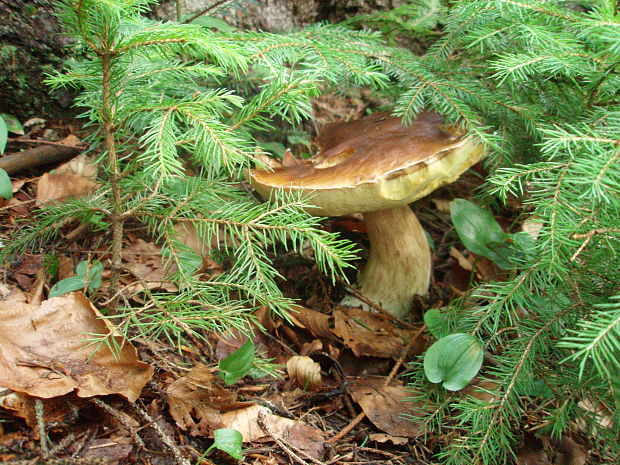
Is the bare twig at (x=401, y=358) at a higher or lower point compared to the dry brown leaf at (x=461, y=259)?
lower

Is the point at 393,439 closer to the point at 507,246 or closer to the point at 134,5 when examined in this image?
the point at 507,246

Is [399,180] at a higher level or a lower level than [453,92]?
lower

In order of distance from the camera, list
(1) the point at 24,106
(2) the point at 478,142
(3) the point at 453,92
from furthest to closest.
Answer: (1) the point at 24,106 < (3) the point at 453,92 < (2) the point at 478,142

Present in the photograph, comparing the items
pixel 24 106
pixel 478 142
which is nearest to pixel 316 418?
pixel 478 142

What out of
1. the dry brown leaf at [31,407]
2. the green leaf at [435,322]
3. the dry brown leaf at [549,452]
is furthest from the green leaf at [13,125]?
the dry brown leaf at [549,452]

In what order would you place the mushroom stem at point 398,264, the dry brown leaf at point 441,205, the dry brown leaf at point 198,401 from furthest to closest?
the dry brown leaf at point 441,205
the mushroom stem at point 398,264
the dry brown leaf at point 198,401

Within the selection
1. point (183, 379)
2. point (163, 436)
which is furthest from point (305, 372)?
point (163, 436)

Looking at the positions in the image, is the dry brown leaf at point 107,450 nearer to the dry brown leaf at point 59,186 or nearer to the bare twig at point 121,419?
the bare twig at point 121,419

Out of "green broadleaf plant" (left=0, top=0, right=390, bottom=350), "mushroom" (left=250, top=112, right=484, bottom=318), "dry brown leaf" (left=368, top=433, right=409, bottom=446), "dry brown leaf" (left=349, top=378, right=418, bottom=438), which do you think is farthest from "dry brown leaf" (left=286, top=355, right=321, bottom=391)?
"mushroom" (left=250, top=112, right=484, bottom=318)
